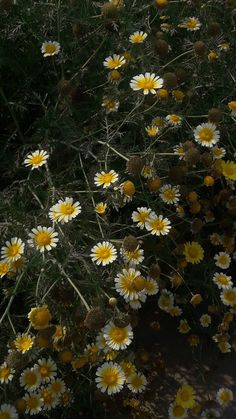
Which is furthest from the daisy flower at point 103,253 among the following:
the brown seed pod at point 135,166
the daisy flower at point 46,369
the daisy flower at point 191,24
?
the daisy flower at point 191,24

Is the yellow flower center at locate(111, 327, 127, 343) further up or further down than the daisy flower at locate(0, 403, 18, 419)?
further up

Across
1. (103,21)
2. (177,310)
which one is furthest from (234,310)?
(103,21)

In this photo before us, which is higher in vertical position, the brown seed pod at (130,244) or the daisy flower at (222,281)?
the daisy flower at (222,281)

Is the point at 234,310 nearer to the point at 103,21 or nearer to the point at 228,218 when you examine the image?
the point at 228,218

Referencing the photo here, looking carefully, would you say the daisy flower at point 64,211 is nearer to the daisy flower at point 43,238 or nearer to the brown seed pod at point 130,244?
the daisy flower at point 43,238

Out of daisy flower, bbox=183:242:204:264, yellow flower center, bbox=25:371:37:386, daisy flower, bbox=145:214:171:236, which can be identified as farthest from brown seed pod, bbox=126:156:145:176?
yellow flower center, bbox=25:371:37:386

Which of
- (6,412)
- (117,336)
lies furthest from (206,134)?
(6,412)

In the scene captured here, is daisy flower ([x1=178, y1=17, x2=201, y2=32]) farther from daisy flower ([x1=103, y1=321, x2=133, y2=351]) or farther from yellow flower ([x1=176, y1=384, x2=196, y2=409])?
yellow flower ([x1=176, y1=384, x2=196, y2=409])
